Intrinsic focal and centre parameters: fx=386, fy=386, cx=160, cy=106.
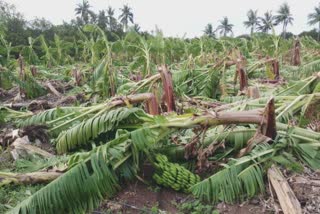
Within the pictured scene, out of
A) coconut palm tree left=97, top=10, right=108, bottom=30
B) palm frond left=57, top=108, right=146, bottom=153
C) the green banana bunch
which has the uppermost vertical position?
coconut palm tree left=97, top=10, right=108, bottom=30

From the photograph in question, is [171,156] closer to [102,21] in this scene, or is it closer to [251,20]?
[102,21]

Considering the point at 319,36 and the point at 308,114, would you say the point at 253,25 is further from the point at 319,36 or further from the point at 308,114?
the point at 308,114

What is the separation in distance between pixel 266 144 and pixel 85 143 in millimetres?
2188

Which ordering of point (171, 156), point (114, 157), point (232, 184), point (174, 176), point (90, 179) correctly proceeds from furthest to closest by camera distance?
point (171, 156)
point (174, 176)
point (114, 157)
point (232, 184)
point (90, 179)

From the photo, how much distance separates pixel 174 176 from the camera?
12.9ft

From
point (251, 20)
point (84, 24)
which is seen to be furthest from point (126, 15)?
point (84, 24)

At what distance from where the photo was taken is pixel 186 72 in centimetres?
852

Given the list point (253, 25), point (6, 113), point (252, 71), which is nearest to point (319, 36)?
point (253, 25)

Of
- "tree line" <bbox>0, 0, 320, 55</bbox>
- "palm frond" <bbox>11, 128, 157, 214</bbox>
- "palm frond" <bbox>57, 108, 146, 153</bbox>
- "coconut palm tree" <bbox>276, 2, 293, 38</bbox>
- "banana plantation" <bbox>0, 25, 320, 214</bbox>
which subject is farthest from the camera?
"coconut palm tree" <bbox>276, 2, 293, 38</bbox>

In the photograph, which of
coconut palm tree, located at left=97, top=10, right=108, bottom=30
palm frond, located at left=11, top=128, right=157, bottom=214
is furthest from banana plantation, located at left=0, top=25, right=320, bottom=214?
coconut palm tree, located at left=97, top=10, right=108, bottom=30

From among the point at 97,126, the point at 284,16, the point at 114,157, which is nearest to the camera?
the point at 114,157

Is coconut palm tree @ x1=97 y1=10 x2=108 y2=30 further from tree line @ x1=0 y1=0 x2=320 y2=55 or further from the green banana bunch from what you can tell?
the green banana bunch

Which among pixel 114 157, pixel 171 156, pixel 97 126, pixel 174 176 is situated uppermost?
pixel 97 126

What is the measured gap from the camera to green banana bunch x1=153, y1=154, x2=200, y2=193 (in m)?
3.90
